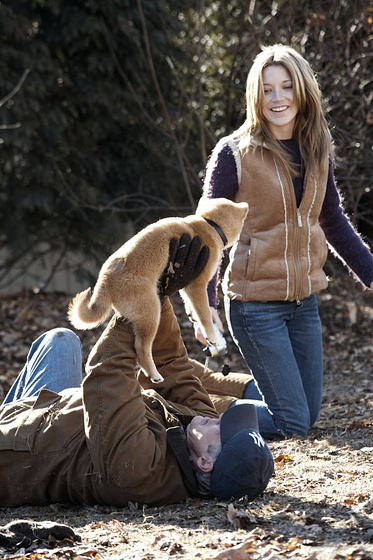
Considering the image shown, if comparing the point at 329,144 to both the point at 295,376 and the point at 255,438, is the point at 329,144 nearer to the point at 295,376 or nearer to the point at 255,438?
the point at 295,376

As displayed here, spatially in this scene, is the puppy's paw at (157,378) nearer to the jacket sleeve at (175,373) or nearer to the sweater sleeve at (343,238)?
the jacket sleeve at (175,373)

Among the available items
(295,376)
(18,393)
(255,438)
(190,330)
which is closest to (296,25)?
(190,330)

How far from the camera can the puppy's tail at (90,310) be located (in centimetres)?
343

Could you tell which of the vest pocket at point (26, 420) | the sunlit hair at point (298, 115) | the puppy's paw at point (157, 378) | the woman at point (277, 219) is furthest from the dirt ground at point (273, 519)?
the sunlit hair at point (298, 115)

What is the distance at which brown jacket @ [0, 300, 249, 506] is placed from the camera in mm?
3436

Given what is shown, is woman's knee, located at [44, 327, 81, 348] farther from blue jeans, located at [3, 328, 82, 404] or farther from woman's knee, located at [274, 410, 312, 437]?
woman's knee, located at [274, 410, 312, 437]

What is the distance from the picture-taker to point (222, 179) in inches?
188

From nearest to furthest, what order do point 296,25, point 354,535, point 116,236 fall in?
1. point 354,535
2. point 296,25
3. point 116,236

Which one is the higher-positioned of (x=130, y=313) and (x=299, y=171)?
(x=299, y=171)

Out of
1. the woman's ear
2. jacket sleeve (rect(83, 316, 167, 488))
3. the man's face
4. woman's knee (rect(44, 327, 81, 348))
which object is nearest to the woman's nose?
woman's knee (rect(44, 327, 81, 348))

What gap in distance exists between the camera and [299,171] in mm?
4938

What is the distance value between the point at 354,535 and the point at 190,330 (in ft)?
20.6

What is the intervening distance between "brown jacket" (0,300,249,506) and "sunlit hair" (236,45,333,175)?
1516 millimetres

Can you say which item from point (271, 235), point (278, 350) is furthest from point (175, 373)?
point (271, 235)
